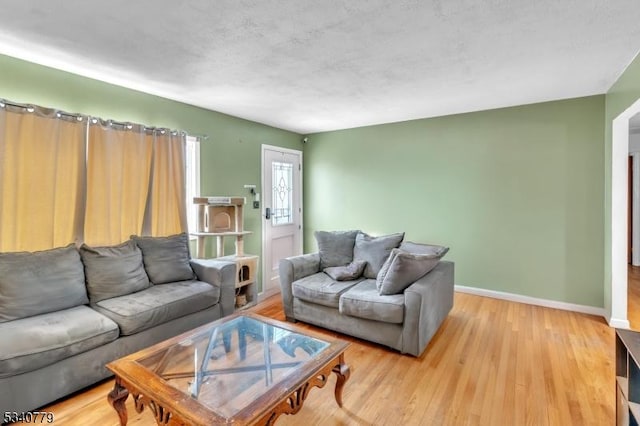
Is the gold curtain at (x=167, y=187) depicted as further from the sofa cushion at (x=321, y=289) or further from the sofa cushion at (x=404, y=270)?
the sofa cushion at (x=404, y=270)

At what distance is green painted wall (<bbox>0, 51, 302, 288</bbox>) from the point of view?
2461mm

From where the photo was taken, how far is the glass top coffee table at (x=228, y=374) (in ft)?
4.53

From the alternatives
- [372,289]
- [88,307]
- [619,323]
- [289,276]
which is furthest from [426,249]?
[88,307]

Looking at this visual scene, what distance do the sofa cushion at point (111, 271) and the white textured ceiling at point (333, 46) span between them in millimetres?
1531

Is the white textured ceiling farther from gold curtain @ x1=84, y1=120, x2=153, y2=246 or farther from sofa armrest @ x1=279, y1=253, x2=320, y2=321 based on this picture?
sofa armrest @ x1=279, y1=253, x2=320, y2=321

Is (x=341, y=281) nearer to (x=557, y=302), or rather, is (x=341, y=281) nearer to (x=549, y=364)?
(x=549, y=364)

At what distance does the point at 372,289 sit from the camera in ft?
9.63

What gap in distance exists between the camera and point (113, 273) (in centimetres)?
262

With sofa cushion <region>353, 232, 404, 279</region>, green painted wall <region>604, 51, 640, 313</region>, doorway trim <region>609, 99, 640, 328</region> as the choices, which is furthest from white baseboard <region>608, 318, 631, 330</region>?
sofa cushion <region>353, 232, 404, 279</region>

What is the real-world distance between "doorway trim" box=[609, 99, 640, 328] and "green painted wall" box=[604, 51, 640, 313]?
3.8 inches

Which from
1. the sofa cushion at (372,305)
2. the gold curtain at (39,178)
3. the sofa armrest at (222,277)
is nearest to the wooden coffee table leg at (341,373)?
the sofa cushion at (372,305)

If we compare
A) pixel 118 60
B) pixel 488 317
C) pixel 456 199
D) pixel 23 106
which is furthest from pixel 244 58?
pixel 488 317

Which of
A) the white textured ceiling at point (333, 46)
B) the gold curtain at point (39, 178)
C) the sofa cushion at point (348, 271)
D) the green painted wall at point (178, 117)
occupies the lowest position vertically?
the sofa cushion at point (348, 271)

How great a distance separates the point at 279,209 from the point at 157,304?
2.59 m
